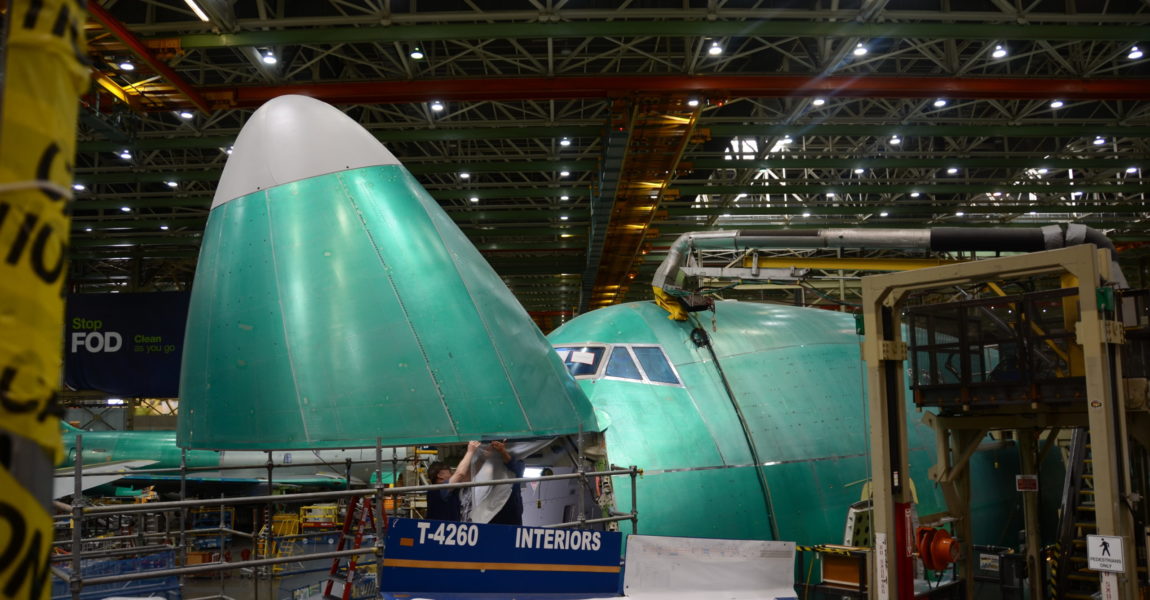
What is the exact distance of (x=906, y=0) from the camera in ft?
63.7

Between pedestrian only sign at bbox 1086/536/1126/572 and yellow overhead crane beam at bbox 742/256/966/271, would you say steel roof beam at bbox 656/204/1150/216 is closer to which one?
yellow overhead crane beam at bbox 742/256/966/271

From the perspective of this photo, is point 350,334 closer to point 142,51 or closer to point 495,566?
point 495,566

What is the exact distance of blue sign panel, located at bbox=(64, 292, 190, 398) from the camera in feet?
112

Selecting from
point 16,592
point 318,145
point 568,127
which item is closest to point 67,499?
point 568,127

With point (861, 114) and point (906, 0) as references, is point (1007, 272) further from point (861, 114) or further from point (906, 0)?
point (861, 114)

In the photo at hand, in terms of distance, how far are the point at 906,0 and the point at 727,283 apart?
7.70 m

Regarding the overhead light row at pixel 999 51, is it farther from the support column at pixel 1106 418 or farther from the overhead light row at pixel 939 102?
the support column at pixel 1106 418

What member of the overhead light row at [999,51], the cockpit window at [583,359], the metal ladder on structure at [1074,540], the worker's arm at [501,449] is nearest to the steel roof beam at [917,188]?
the overhead light row at [999,51]

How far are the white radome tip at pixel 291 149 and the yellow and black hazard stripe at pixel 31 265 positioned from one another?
22.0 ft

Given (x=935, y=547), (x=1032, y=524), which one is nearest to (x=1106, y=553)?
(x=935, y=547)

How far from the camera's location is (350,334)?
329 inches

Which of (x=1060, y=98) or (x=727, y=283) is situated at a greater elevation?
(x=1060, y=98)

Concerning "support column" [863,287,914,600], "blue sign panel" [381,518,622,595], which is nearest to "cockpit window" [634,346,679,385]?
"support column" [863,287,914,600]

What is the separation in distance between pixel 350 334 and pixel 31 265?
19.4 ft
